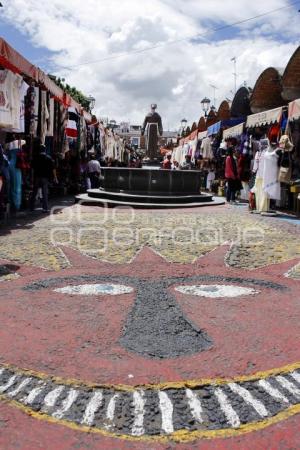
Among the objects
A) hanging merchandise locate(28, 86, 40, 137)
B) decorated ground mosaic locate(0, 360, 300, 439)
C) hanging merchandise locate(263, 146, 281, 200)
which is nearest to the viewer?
decorated ground mosaic locate(0, 360, 300, 439)

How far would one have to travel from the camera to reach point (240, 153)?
49.8 ft

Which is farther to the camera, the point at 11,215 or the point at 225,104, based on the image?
the point at 225,104

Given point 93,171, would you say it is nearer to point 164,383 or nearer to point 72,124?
point 72,124

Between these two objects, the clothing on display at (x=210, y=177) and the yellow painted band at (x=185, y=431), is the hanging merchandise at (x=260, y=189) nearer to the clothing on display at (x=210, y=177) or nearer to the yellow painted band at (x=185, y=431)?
the clothing on display at (x=210, y=177)

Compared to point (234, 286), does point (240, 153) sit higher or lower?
higher

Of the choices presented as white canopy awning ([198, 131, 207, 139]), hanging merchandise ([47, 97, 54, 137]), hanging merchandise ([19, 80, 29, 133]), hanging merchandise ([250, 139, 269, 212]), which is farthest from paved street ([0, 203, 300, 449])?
white canopy awning ([198, 131, 207, 139])

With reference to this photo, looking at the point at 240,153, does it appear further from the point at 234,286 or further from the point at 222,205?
the point at 234,286

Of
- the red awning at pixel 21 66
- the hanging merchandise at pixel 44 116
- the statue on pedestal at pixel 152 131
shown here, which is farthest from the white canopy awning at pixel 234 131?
the statue on pedestal at pixel 152 131

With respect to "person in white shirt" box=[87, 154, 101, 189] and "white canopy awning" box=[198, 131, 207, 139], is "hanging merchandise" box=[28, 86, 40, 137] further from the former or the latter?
"white canopy awning" box=[198, 131, 207, 139]

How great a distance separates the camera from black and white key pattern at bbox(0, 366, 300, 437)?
8.87 feet

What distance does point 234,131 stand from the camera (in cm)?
1589

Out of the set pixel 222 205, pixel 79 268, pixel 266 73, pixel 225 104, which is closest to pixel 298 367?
pixel 79 268

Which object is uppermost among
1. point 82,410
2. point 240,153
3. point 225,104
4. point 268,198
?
point 225,104

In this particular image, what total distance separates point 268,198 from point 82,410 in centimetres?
976
